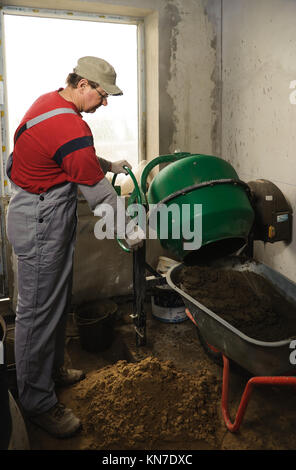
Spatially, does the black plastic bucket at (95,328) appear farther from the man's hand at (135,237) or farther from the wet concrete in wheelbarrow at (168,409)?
the man's hand at (135,237)

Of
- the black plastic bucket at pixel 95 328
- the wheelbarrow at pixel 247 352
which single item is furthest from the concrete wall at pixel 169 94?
the wheelbarrow at pixel 247 352

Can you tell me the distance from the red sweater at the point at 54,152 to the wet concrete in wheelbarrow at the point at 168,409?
1.16 metres

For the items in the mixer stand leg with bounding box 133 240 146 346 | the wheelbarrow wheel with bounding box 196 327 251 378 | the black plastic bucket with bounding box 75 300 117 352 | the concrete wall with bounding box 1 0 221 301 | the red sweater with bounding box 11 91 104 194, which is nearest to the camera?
the red sweater with bounding box 11 91 104 194

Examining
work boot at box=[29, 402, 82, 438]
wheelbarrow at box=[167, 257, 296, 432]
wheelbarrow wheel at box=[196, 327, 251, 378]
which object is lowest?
work boot at box=[29, 402, 82, 438]

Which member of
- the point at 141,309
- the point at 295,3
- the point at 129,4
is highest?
the point at 129,4

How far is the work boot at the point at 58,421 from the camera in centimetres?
205

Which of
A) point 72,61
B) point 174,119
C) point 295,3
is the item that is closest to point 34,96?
A: point 72,61

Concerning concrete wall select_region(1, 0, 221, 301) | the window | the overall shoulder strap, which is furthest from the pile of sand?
the window

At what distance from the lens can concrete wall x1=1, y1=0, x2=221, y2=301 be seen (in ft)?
10.6

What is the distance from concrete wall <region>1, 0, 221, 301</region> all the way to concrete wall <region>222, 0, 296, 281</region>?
0.13 meters

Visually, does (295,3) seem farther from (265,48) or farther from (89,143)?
(89,143)

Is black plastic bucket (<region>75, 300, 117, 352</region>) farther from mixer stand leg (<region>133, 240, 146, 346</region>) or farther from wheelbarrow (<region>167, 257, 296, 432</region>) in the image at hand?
wheelbarrow (<region>167, 257, 296, 432</region>)

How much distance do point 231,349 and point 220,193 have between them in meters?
0.74

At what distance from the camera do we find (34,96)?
318 centimetres
